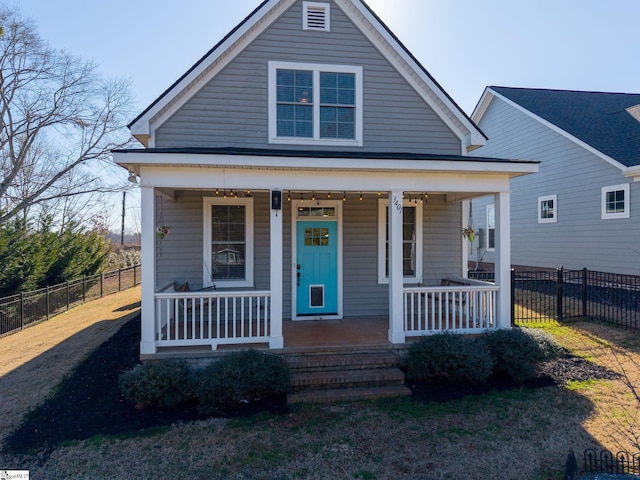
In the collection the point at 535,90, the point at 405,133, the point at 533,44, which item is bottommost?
the point at 405,133

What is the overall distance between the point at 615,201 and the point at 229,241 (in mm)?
11642

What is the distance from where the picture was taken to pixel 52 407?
4.96 meters

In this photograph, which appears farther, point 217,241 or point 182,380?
point 217,241

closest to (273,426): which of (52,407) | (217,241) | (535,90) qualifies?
(52,407)

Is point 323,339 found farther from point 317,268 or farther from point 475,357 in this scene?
point 475,357

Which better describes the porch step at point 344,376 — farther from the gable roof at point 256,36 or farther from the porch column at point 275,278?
the gable roof at point 256,36

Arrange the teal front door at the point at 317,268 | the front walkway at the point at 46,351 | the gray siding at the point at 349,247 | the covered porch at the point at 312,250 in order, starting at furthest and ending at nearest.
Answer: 1. the teal front door at the point at 317,268
2. the gray siding at the point at 349,247
3. the covered porch at the point at 312,250
4. the front walkway at the point at 46,351

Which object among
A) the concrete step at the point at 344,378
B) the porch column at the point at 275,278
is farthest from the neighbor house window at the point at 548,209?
the porch column at the point at 275,278

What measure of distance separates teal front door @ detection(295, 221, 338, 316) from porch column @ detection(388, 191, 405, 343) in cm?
195

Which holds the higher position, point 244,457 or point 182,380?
point 182,380

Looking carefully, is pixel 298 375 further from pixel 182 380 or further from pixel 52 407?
pixel 52 407

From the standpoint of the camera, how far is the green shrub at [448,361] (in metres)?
5.45

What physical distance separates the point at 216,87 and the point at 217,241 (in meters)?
3.08

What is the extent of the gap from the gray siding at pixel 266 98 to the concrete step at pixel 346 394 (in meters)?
4.68
